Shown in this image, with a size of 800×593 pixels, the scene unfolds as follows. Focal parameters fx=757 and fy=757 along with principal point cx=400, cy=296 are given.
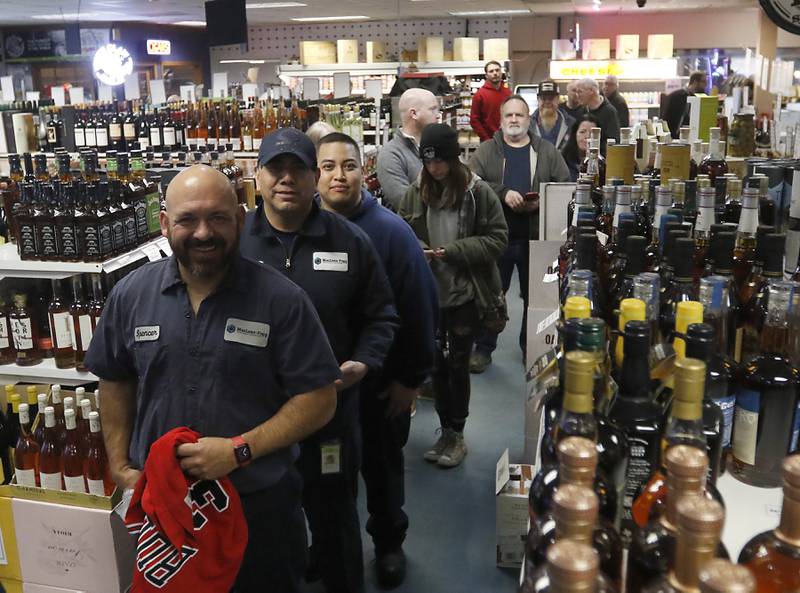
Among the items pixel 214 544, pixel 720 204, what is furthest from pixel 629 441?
pixel 720 204

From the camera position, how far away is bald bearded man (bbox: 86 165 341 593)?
1923 millimetres

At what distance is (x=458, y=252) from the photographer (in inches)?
147

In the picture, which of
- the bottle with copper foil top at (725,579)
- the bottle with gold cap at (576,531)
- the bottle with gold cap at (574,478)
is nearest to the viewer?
the bottle with copper foil top at (725,579)

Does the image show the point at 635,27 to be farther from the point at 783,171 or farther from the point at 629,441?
the point at 629,441

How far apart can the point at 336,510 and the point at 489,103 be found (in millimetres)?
6571

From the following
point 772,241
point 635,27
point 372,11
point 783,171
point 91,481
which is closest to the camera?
point 772,241

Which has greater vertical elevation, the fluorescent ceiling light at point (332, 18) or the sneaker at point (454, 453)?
the fluorescent ceiling light at point (332, 18)

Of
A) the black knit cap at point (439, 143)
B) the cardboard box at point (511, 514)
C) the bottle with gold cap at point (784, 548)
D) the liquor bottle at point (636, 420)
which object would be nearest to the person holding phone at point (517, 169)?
the black knit cap at point (439, 143)

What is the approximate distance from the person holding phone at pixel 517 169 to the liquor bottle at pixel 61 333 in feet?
9.24

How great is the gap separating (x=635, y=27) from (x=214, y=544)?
16.2 m

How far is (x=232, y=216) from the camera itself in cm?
198

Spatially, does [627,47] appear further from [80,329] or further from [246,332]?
[246,332]

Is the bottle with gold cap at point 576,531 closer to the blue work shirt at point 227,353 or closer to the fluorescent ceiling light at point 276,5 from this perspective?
the blue work shirt at point 227,353

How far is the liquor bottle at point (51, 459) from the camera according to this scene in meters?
2.68
